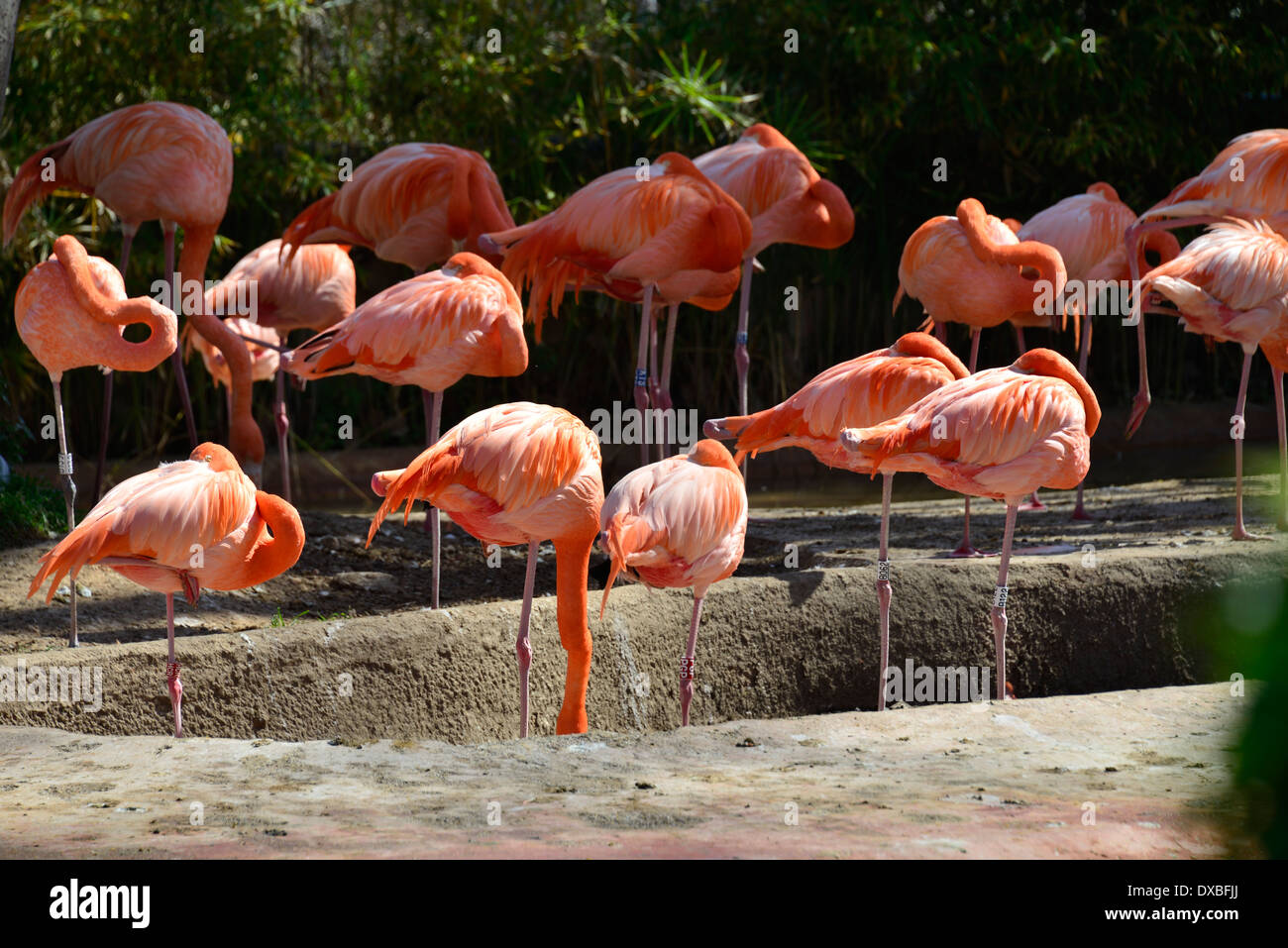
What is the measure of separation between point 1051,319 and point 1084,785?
3.55 m

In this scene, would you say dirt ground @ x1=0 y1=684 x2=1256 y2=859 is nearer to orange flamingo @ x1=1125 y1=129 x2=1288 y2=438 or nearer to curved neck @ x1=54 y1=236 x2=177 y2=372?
curved neck @ x1=54 y1=236 x2=177 y2=372

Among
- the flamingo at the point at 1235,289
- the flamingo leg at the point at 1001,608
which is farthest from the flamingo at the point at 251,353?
Answer: the flamingo leg at the point at 1001,608

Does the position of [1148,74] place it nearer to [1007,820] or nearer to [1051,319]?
[1051,319]

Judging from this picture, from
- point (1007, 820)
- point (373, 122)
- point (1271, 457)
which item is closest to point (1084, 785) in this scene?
point (1007, 820)

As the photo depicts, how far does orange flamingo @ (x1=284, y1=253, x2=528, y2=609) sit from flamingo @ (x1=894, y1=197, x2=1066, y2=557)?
178 cm

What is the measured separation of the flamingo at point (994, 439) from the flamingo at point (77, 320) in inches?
88.5

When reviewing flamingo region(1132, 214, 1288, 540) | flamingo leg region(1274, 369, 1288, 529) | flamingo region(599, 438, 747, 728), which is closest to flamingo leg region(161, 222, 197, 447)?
flamingo region(599, 438, 747, 728)

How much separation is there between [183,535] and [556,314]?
247 cm

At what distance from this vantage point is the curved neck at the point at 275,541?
3572 millimetres

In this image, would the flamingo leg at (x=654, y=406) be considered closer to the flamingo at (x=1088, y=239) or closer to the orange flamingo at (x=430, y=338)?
the orange flamingo at (x=430, y=338)

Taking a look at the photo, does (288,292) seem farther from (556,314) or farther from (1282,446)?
(1282,446)

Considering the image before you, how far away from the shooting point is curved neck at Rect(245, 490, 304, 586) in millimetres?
3572
